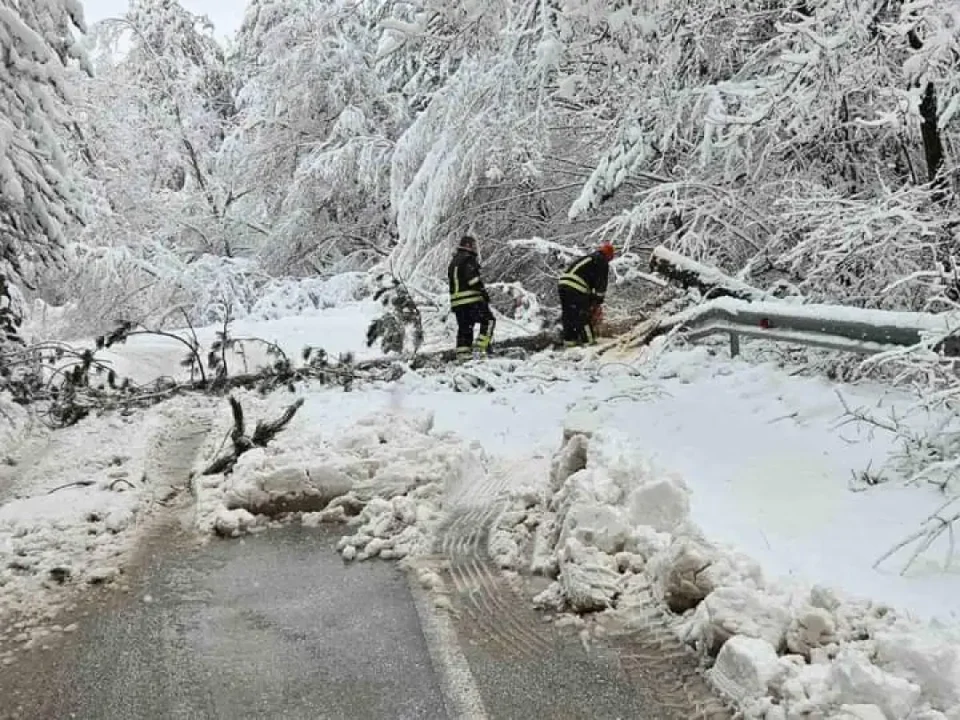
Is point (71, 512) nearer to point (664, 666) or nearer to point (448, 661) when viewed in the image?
point (448, 661)

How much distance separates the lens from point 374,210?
891 inches

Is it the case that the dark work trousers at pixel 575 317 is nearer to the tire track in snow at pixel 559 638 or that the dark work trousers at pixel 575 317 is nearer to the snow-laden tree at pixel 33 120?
the snow-laden tree at pixel 33 120

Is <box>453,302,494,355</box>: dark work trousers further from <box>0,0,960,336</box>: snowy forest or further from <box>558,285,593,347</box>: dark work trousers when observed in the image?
<box>0,0,960,336</box>: snowy forest

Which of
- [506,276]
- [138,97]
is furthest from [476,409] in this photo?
[138,97]

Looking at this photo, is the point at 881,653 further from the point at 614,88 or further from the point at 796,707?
the point at 614,88

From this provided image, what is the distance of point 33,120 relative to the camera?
22.7ft

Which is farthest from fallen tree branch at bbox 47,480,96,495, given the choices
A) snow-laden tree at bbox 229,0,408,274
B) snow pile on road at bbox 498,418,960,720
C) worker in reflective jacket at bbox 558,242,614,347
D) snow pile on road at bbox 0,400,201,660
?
snow-laden tree at bbox 229,0,408,274

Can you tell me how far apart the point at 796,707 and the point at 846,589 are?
0.85 m

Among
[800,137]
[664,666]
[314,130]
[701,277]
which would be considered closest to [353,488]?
[664,666]

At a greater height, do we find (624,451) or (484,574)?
(624,451)

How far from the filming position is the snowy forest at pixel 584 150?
6.47 meters

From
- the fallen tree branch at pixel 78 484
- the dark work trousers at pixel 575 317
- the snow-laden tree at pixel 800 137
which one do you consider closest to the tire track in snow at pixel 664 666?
the snow-laden tree at pixel 800 137

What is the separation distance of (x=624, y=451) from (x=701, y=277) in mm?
3545

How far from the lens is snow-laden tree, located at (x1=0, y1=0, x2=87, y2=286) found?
6.41m
